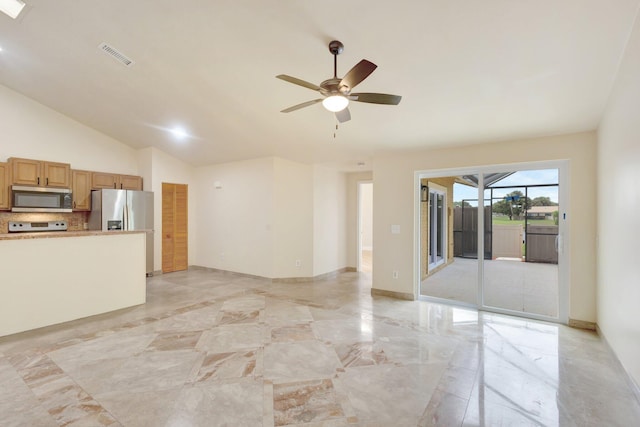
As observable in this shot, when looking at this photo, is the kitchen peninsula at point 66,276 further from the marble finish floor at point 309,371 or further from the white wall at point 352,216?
the white wall at point 352,216

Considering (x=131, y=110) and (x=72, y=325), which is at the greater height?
(x=131, y=110)

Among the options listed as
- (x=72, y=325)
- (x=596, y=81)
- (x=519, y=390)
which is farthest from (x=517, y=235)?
(x=72, y=325)

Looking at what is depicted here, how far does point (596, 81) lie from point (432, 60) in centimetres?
155

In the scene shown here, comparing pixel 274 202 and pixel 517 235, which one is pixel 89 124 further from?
pixel 517 235

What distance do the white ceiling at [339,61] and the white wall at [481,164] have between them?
0.25m

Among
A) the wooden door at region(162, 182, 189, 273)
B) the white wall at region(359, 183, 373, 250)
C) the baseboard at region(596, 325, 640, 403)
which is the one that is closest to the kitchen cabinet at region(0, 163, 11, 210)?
the wooden door at region(162, 182, 189, 273)

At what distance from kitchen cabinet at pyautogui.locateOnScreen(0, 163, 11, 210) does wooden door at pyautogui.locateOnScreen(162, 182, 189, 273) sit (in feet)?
8.19

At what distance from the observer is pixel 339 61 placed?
2.94m

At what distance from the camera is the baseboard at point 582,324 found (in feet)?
11.9

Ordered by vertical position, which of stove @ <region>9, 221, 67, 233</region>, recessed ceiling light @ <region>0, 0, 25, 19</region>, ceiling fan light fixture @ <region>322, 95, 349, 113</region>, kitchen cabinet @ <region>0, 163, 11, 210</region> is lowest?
stove @ <region>9, 221, 67, 233</region>

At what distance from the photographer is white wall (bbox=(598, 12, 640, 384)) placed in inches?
87.7

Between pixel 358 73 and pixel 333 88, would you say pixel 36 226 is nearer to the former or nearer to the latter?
pixel 333 88

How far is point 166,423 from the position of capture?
1.97 m

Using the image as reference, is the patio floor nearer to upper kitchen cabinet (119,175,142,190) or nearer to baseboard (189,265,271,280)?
baseboard (189,265,271,280)
